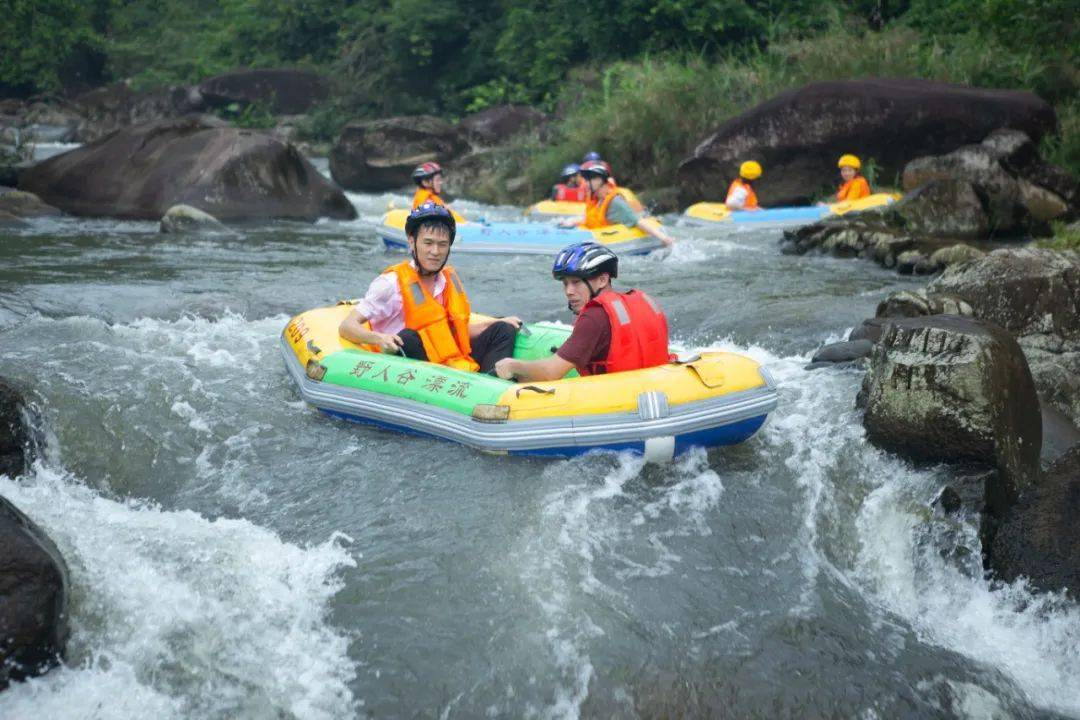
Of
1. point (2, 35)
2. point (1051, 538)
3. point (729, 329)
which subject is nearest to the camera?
point (1051, 538)

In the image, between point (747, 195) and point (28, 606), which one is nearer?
point (28, 606)

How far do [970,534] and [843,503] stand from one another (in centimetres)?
58

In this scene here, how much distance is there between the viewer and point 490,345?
20.3ft

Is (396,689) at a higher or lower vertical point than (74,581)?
lower

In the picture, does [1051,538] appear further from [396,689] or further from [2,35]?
[2,35]

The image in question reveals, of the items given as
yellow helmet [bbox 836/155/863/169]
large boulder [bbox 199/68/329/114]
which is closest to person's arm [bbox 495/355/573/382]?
yellow helmet [bbox 836/155/863/169]

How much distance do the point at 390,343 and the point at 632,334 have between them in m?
1.41

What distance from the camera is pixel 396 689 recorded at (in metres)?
3.71

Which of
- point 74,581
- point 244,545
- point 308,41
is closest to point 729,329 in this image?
point 244,545

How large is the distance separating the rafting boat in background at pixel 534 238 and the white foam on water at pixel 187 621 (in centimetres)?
717

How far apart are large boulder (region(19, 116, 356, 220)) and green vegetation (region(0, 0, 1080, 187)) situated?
16.5ft

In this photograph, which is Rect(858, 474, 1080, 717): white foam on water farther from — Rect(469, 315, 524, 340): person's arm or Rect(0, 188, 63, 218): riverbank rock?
Rect(0, 188, 63, 218): riverbank rock

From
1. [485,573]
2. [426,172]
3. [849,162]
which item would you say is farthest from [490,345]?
[849,162]

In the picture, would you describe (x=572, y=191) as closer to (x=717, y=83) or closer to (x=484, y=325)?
(x=717, y=83)
